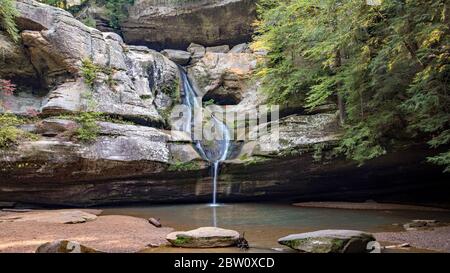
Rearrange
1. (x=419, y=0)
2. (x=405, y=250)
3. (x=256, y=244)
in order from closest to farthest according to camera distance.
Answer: (x=405, y=250)
(x=256, y=244)
(x=419, y=0)

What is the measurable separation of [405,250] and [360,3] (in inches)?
273

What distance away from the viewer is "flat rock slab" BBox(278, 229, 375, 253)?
5949 millimetres

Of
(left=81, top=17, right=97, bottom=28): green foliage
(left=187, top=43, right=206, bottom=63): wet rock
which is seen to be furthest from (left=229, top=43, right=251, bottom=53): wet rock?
(left=81, top=17, right=97, bottom=28): green foliage

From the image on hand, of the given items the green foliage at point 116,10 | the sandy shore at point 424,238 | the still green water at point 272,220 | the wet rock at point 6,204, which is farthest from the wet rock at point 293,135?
the green foliage at point 116,10

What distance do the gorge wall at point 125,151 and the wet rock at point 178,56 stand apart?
5.90 m

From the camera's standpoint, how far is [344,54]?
13.7 metres

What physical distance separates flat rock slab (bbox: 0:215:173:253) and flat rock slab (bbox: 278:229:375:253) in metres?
3.02

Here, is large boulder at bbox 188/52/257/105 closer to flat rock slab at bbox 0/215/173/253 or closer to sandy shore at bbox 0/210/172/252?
sandy shore at bbox 0/210/172/252

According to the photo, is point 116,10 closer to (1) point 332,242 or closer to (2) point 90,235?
(2) point 90,235

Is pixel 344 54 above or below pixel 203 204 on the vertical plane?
above

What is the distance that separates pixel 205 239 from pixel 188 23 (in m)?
21.7
